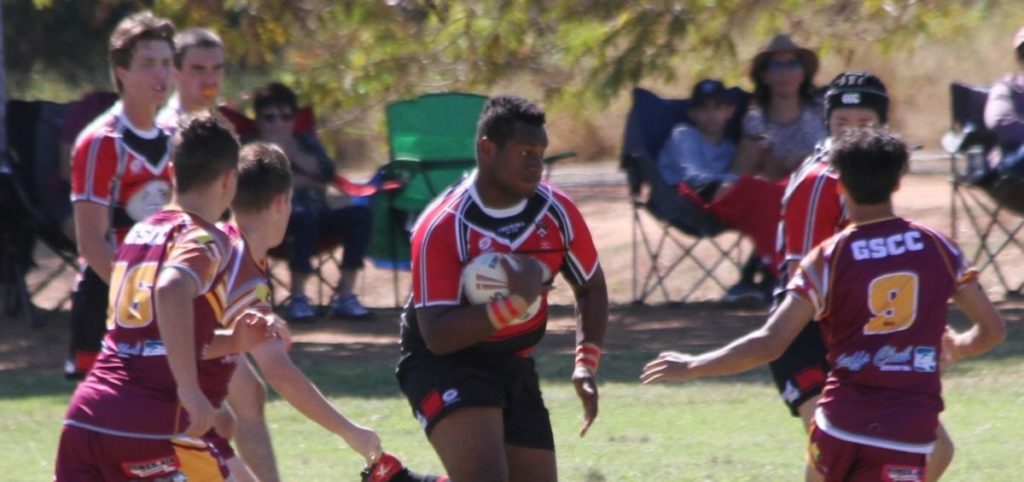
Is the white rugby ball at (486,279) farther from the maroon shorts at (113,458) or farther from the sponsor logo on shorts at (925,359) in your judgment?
the sponsor logo on shorts at (925,359)

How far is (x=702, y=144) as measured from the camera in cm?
1159

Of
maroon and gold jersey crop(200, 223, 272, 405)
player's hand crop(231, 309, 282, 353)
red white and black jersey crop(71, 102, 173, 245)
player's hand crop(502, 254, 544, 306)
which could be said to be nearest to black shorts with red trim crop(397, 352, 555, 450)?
player's hand crop(502, 254, 544, 306)

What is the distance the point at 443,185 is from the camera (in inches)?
461

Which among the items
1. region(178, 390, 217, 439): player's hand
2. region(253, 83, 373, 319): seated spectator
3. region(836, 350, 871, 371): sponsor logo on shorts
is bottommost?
region(253, 83, 373, 319): seated spectator

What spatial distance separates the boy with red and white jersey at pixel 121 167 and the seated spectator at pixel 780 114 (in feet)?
18.7

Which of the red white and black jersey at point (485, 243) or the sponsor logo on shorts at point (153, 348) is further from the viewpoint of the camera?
the red white and black jersey at point (485, 243)

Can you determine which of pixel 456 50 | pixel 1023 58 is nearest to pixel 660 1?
pixel 456 50

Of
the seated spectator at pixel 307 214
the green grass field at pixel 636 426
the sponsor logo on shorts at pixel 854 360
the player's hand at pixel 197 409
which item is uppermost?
the sponsor logo on shorts at pixel 854 360

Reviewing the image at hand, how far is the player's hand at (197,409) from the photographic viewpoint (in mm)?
4312

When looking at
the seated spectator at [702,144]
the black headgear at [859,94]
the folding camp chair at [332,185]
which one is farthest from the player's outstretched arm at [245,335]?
the seated spectator at [702,144]

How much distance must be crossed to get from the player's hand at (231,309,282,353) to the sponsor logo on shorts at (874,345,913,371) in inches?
61.8

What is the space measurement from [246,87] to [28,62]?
2428mm

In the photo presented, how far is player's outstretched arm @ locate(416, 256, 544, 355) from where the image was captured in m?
4.73

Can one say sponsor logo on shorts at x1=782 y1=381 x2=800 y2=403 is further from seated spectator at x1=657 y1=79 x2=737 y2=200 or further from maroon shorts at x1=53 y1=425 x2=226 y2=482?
seated spectator at x1=657 y1=79 x2=737 y2=200
